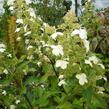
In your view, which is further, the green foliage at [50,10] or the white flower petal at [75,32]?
the green foliage at [50,10]

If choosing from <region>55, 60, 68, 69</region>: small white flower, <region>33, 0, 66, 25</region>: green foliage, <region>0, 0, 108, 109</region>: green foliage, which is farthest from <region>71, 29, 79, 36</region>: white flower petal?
<region>33, 0, 66, 25</region>: green foliage

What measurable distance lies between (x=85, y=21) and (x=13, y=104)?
1100mm

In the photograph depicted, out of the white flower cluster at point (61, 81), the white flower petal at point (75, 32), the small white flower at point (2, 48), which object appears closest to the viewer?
the white flower petal at point (75, 32)

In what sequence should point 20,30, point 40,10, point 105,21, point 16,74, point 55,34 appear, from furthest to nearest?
point 40,10 < point 105,21 < point 20,30 < point 16,74 < point 55,34

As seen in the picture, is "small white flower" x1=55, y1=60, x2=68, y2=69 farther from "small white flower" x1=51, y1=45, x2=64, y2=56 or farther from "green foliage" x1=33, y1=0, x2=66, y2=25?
"green foliage" x1=33, y1=0, x2=66, y2=25

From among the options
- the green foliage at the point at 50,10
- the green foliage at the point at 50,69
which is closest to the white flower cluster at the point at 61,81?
the green foliage at the point at 50,69

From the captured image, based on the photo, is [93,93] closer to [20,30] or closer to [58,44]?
[58,44]

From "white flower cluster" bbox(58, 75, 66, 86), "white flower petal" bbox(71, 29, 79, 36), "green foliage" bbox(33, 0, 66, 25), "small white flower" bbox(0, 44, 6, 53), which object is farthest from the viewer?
"green foliage" bbox(33, 0, 66, 25)

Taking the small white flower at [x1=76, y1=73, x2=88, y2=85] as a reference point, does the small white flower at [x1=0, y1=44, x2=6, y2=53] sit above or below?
above

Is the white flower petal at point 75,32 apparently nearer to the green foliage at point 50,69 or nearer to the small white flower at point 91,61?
the green foliage at point 50,69

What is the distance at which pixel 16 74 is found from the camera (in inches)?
102

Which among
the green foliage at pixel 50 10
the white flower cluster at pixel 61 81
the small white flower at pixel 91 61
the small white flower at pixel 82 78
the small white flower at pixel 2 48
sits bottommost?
the green foliage at pixel 50 10

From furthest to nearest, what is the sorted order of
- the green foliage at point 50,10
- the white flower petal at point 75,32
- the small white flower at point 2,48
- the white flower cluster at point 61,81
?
the green foliage at point 50,10, the small white flower at point 2,48, the white flower cluster at point 61,81, the white flower petal at point 75,32

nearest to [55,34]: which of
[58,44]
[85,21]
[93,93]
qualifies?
[58,44]
